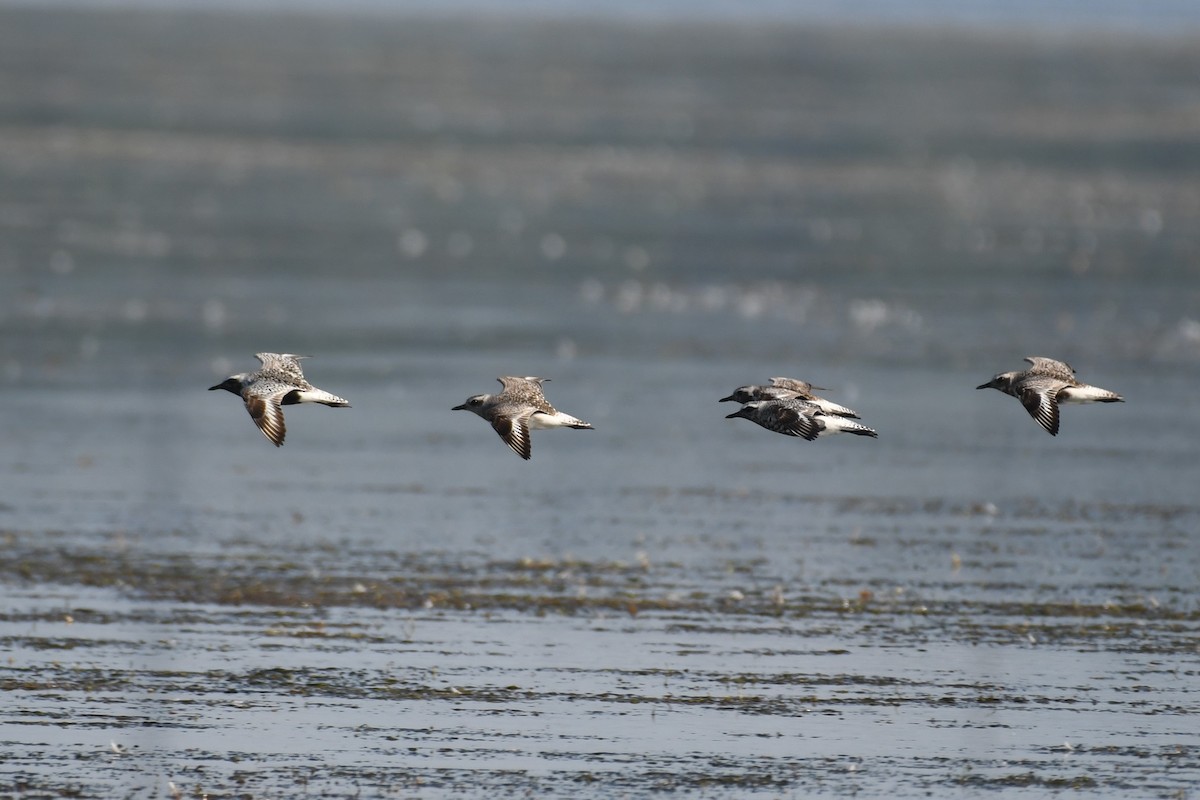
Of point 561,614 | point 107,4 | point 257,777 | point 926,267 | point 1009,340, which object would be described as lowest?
point 257,777

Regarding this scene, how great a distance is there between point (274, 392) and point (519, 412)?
1834 mm

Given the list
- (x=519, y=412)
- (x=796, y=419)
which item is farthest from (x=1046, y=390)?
(x=519, y=412)

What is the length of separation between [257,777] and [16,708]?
2.28 m

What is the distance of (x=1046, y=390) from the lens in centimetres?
1561

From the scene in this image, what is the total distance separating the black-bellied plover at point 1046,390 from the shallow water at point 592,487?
Answer: 1959 millimetres

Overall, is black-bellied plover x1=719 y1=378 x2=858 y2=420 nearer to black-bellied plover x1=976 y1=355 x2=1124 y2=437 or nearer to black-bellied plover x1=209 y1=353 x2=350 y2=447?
black-bellied plover x1=976 y1=355 x2=1124 y2=437

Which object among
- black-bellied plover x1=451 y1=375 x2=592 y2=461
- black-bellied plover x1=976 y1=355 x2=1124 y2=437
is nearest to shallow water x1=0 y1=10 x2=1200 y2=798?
black-bellied plover x1=451 y1=375 x2=592 y2=461

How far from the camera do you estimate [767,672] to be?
49.8 feet

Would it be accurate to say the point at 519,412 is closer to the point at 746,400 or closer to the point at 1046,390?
the point at 746,400

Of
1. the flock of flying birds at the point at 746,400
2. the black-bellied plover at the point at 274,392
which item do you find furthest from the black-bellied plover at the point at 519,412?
the black-bellied plover at the point at 274,392

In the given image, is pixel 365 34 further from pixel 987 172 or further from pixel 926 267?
pixel 926 267

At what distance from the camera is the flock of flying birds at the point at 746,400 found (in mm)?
14898

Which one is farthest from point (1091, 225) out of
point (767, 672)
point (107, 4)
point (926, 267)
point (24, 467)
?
point (107, 4)

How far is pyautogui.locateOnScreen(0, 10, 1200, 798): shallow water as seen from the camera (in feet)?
45.1
